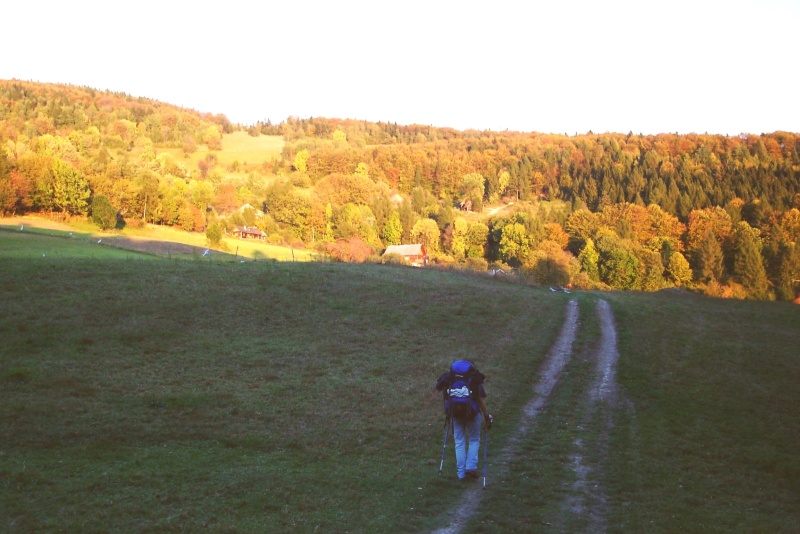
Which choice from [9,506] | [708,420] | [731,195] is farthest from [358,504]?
[731,195]

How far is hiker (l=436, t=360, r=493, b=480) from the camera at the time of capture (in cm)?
1130

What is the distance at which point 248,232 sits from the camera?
107375 millimetres

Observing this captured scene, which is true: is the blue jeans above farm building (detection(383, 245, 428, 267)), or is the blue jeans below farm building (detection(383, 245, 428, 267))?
below

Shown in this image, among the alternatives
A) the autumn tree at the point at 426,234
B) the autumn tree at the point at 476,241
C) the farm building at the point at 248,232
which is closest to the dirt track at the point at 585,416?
the farm building at the point at 248,232

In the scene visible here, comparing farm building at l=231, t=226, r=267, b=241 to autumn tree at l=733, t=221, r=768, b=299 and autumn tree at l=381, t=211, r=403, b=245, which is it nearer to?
autumn tree at l=381, t=211, r=403, b=245

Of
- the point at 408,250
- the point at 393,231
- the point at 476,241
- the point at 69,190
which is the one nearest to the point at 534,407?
the point at 69,190

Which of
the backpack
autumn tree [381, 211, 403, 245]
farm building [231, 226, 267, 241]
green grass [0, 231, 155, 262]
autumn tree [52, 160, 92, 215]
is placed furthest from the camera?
autumn tree [381, 211, 403, 245]

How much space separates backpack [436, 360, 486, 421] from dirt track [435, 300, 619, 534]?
4.65 ft

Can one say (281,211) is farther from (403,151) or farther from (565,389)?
(565,389)

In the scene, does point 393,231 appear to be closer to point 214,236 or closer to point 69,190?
point 214,236

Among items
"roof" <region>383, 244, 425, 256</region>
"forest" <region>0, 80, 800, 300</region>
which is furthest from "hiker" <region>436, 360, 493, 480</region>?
"roof" <region>383, 244, 425, 256</region>

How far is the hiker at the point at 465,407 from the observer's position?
11.3 meters

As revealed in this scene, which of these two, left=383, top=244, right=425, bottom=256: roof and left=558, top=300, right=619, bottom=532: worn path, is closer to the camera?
left=558, top=300, right=619, bottom=532: worn path

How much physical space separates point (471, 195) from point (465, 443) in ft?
510
